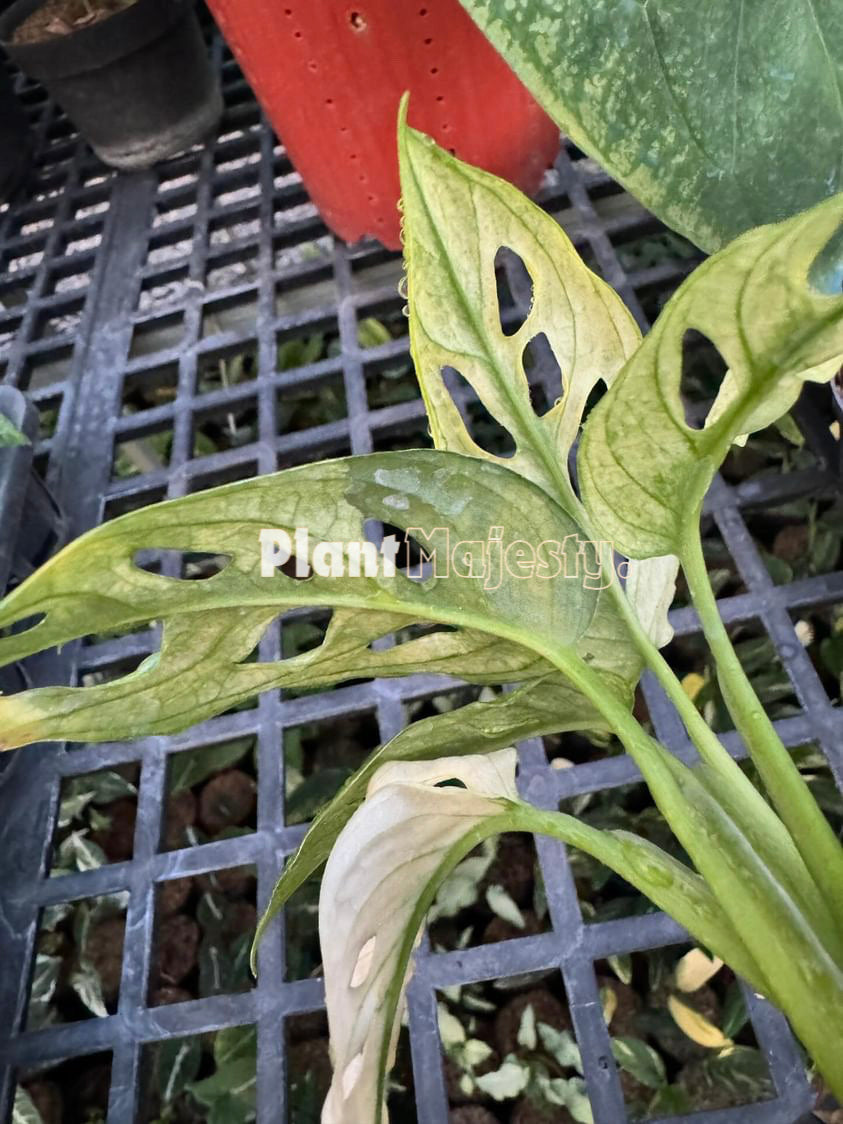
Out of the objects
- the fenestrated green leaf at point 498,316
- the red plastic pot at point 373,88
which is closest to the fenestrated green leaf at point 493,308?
the fenestrated green leaf at point 498,316

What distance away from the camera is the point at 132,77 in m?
0.78

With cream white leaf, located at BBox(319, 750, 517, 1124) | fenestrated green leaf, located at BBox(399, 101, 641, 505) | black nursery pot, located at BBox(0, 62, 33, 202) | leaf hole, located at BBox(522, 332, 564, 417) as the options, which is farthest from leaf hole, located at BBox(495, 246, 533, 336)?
black nursery pot, located at BBox(0, 62, 33, 202)

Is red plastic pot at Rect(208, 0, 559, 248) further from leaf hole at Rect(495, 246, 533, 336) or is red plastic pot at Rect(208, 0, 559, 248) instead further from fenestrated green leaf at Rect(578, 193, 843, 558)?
fenestrated green leaf at Rect(578, 193, 843, 558)

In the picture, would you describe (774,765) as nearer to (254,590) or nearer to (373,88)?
(254,590)

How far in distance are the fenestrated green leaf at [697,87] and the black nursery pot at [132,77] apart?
572 mm

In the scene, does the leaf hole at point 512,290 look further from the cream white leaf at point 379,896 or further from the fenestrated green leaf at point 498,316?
the cream white leaf at point 379,896

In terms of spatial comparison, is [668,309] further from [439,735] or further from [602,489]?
[439,735]

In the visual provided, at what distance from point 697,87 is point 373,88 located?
1.03 ft

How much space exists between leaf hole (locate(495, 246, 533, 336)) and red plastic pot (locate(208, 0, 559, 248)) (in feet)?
0.21

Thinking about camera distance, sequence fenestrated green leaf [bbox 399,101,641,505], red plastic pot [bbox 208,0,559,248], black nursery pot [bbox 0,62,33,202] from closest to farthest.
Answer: fenestrated green leaf [bbox 399,101,641,505], red plastic pot [bbox 208,0,559,248], black nursery pot [bbox 0,62,33,202]

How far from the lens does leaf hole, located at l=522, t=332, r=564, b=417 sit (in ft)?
1.94

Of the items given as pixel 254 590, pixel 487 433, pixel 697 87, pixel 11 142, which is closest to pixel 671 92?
pixel 697 87

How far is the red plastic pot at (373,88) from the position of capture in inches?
20.6

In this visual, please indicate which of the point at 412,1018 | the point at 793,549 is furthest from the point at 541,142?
the point at 412,1018
